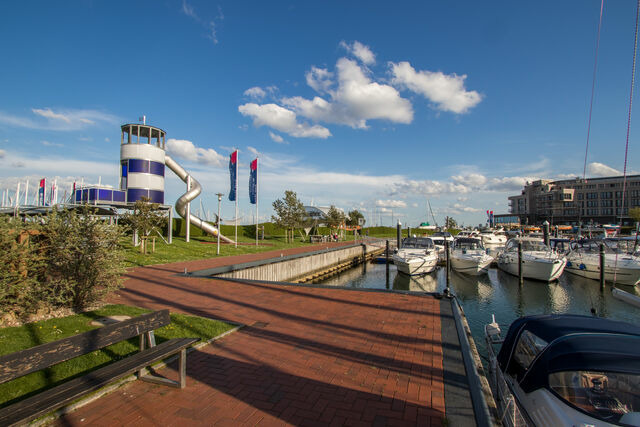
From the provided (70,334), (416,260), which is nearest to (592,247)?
(416,260)

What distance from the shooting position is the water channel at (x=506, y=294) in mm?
13156

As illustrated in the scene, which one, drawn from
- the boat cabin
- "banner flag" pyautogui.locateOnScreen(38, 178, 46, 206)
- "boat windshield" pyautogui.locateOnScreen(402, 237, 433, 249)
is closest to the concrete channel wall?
"boat windshield" pyautogui.locateOnScreen(402, 237, 433, 249)

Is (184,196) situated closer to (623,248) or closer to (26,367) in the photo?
(26,367)

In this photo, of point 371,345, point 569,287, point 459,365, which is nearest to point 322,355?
point 371,345

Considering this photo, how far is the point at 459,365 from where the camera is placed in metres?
4.80

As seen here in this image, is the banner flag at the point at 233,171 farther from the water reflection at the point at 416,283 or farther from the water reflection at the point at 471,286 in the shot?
the water reflection at the point at 471,286

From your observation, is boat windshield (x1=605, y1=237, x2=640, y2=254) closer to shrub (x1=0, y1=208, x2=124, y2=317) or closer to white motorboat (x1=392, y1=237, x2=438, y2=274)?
→ white motorboat (x1=392, y1=237, x2=438, y2=274)

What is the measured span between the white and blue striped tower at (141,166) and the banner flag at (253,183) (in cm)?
706

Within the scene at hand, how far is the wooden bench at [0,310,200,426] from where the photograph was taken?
8.86ft

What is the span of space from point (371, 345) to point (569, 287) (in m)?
18.8

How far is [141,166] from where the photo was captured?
80.3 ft

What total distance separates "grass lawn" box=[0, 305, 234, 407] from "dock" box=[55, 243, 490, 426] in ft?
2.06

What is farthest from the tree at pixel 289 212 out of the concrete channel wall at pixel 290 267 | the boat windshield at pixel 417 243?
the boat windshield at pixel 417 243

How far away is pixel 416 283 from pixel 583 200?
110158 millimetres
